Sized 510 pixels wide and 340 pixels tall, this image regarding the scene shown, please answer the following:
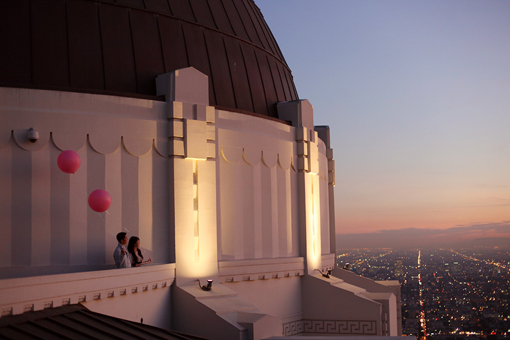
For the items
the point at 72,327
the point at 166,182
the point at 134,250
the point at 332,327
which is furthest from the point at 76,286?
the point at 332,327

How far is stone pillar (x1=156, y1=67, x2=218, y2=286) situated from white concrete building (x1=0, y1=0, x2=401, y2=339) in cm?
3

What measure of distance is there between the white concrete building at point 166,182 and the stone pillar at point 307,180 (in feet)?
0.19

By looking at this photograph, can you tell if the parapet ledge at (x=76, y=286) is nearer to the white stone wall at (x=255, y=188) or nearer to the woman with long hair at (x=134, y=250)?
the woman with long hair at (x=134, y=250)

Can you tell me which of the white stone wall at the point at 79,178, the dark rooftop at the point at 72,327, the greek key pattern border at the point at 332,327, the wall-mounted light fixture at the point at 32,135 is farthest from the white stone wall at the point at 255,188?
the dark rooftop at the point at 72,327

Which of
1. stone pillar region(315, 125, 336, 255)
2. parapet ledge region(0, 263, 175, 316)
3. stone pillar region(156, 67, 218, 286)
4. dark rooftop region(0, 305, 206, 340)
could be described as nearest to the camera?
dark rooftop region(0, 305, 206, 340)

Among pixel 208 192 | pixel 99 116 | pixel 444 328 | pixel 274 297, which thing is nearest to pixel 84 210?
pixel 99 116

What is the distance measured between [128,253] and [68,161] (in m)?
2.15

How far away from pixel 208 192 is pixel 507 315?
1204cm

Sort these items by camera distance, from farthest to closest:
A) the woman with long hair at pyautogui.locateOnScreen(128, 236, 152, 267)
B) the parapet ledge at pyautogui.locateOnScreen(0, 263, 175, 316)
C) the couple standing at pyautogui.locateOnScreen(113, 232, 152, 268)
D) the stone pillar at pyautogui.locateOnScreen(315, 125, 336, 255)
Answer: the stone pillar at pyautogui.locateOnScreen(315, 125, 336, 255)
the woman with long hair at pyautogui.locateOnScreen(128, 236, 152, 267)
the couple standing at pyautogui.locateOnScreen(113, 232, 152, 268)
the parapet ledge at pyautogui.locateOnScreen(0, 263, 175, 316)

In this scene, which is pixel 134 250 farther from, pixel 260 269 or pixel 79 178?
pixel 260 269

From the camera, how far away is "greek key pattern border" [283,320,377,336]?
15.2m

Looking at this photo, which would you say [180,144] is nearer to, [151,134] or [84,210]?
[151,134]

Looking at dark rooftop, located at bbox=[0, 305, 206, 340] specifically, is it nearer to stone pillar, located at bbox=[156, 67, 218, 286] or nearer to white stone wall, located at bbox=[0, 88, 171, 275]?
white stone wall, located at bbox=[0, 88, 171, 275]

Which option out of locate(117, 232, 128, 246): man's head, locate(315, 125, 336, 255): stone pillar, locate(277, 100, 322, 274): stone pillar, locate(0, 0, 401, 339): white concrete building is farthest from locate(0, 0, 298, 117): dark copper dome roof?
locate(315, 125, 336, 255): stone pillar
